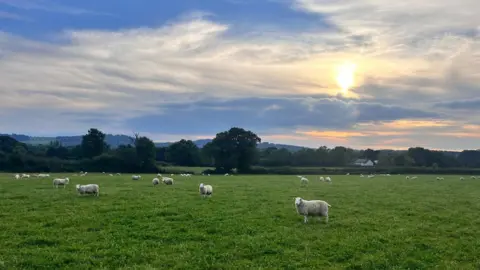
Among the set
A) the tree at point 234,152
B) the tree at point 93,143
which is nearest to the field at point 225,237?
the tree at point 234,152

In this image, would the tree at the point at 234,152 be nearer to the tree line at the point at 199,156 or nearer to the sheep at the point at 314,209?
the tree line at the point at 199,156

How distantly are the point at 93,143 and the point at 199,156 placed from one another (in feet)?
115

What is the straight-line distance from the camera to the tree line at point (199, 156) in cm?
10944

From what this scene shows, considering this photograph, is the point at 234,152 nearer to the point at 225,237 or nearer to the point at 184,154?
the point at 184,154

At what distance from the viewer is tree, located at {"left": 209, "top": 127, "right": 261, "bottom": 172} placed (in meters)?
112

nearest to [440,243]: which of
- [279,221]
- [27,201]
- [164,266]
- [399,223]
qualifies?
[399,223]

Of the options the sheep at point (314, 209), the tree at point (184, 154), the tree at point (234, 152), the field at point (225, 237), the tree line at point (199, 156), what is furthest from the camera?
the tree at point (184, 154)

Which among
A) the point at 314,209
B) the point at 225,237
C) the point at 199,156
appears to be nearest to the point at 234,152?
the point at 199,156

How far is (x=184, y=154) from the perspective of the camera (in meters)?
142

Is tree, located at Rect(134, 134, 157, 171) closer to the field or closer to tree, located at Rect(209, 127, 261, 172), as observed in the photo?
tree, located at Rect(209, 127, 261, 172)

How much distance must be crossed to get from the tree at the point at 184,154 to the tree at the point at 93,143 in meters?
24.0

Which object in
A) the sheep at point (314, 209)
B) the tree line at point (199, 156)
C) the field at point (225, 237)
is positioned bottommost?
the field at point (225, 237)

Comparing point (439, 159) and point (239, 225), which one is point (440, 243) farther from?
point (439, 159)

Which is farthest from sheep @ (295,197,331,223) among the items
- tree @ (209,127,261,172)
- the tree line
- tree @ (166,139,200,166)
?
tree @ (166,139,200,166)
